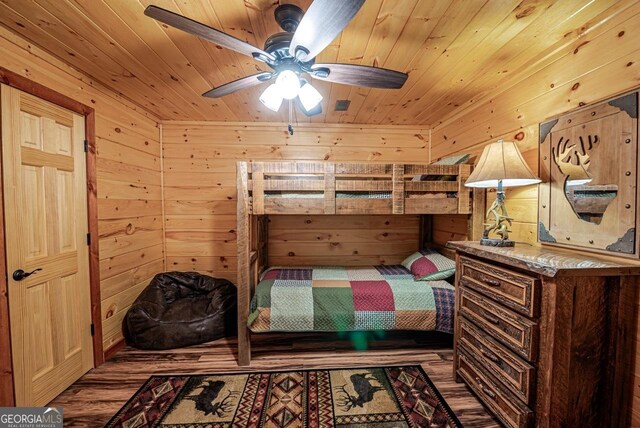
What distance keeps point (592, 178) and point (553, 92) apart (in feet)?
2.09

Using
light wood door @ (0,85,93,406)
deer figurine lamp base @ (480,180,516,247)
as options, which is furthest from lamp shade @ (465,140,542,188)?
light wood door @ (0,85,93,406)

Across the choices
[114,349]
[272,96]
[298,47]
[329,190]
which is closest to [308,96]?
[272,96]

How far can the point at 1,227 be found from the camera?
57.8 inches

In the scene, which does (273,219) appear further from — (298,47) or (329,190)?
(298,47)

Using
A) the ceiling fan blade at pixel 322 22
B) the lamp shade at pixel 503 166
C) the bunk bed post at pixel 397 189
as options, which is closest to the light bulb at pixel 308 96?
the ceiling fan blade at pixel 322 22

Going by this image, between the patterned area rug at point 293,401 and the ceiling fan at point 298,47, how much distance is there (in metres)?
1.96

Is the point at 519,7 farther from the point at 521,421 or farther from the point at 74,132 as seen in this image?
the point at 74,132

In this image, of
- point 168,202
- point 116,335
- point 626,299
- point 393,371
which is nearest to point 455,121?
point 626,299

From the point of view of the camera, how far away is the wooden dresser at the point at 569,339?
1.17m

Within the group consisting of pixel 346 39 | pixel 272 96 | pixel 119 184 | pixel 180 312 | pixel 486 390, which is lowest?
pixel 486 390

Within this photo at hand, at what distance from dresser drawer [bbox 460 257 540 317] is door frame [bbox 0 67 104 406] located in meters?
2.85

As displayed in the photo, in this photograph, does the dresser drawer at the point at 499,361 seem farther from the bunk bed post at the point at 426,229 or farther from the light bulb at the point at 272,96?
the light bulb at the point at 272,96

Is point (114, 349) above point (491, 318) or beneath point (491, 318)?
beneath

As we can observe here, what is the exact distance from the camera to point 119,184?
2.39 m
